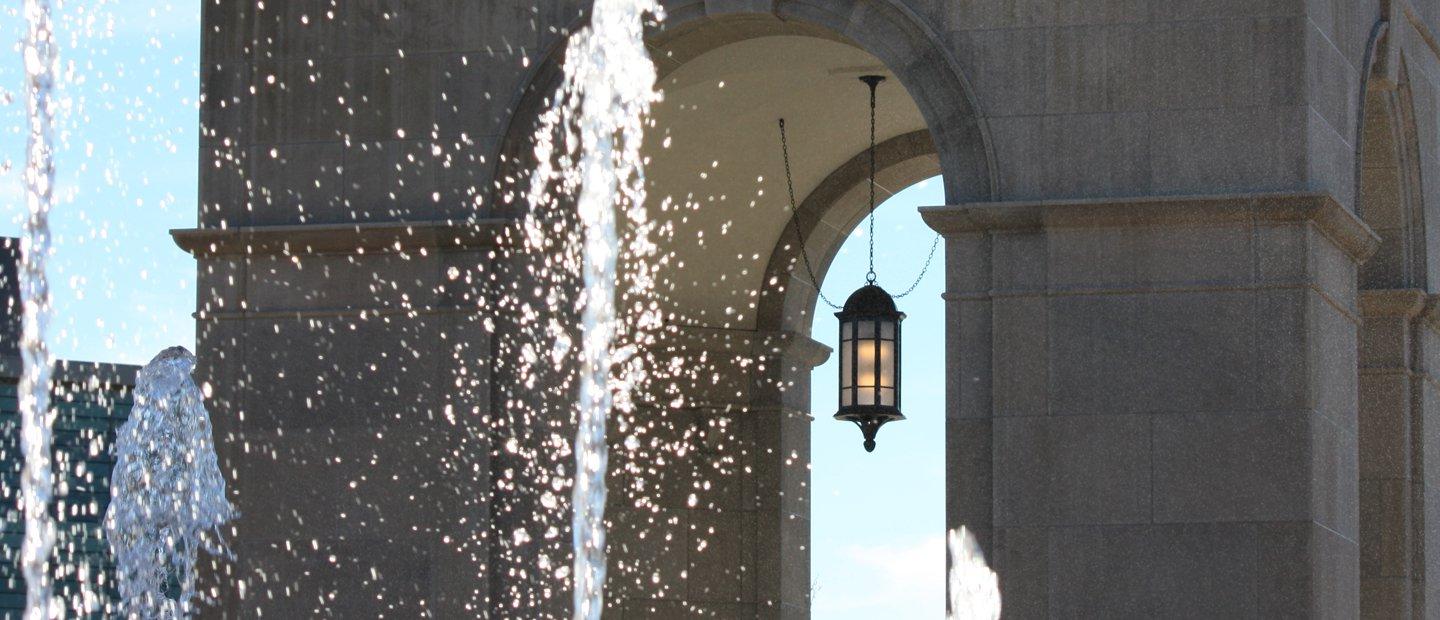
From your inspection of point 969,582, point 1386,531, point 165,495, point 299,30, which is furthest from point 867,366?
point 165,495

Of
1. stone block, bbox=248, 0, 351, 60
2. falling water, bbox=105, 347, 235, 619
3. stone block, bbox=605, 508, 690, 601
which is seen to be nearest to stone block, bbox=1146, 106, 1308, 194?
stone block, bbox=248, 0, 351, 60

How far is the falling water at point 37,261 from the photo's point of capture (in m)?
17.7

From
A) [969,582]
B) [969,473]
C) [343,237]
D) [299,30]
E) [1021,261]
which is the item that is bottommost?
[969,582]

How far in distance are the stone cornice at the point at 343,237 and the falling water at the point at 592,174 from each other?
1.26ft

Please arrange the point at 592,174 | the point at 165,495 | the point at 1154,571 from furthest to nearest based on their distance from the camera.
A: the point at 165,495 → the point at 592,174 → the point at 1154,571

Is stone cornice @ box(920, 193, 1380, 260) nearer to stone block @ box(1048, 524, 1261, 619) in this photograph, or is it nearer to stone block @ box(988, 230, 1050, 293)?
stone block @ box(988, 230, 1050, 293)

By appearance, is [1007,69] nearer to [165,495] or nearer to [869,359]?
[869,359]

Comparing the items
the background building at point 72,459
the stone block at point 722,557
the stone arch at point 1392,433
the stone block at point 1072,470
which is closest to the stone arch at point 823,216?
the stone block at point 722,557

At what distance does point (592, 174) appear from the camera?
18.9 meters

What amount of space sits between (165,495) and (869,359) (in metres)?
5.15

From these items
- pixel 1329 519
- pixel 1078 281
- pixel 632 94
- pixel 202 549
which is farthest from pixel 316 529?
pixel 1329 519

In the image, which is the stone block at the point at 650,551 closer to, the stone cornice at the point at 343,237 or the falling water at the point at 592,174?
the falling water at the point at 592,174

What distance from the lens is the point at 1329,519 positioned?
1728cm

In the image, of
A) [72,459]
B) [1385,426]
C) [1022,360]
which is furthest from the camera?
[72,459]
